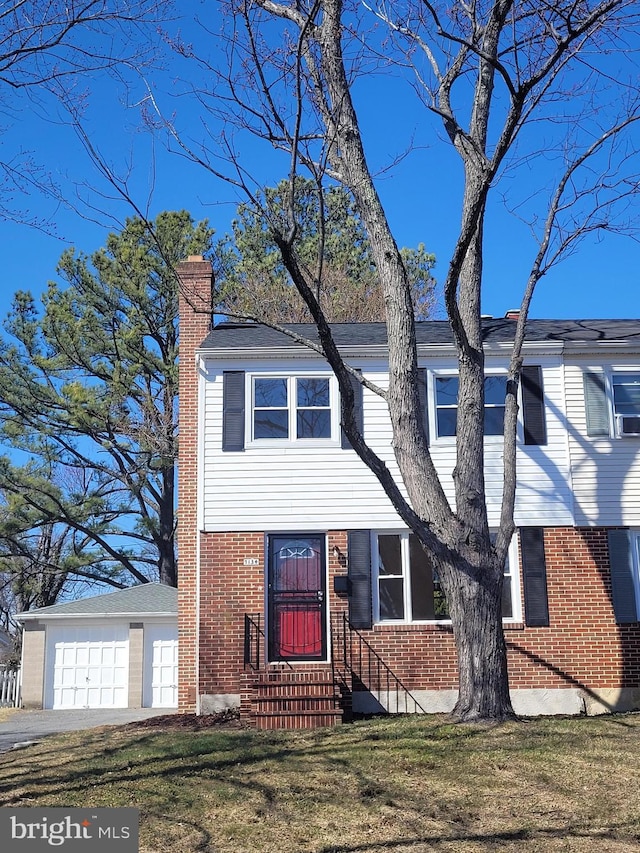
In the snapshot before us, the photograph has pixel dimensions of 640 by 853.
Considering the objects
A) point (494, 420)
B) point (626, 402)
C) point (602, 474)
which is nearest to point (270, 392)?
point (494, 420)

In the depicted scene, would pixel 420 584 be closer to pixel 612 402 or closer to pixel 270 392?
pixel 270 392

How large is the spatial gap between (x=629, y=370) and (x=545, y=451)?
6.34ft

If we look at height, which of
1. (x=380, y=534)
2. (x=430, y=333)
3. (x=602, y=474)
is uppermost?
(x=430, y=333)

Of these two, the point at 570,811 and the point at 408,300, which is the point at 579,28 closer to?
the point at 408,300

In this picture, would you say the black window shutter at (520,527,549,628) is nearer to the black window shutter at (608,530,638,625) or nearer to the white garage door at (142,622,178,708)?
the black window shutter at (608,530,638,625)

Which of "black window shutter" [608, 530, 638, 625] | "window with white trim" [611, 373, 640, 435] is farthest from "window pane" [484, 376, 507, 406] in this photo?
"black window shutter" [608, 530, 638, 625]

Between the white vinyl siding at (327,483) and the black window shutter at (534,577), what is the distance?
0.80 ft

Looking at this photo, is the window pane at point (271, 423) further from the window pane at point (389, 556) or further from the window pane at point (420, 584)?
the window pane at point (420, 584)

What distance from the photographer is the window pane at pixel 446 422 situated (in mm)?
14372

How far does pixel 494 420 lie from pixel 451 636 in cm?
335

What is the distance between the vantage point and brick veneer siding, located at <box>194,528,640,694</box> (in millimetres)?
13555

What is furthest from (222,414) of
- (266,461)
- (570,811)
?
(570,811)

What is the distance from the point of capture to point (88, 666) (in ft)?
69.4

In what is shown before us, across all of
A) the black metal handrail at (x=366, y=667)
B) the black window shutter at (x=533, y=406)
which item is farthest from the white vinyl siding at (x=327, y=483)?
the black metal handrail at (x=366, y=667)
